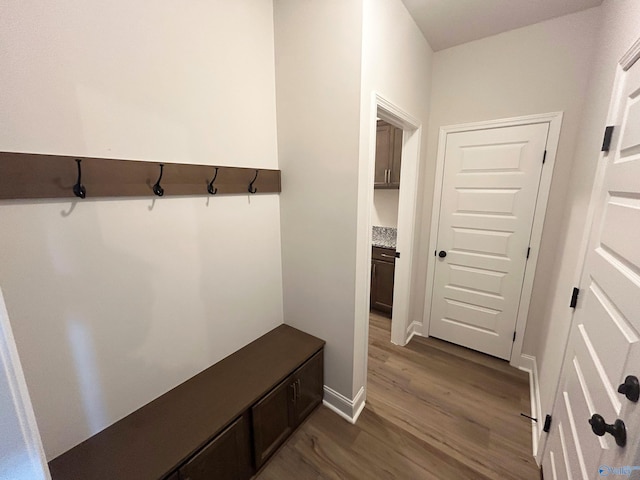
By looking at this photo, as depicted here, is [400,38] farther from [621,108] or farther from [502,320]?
[502,320]

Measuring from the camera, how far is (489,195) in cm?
219

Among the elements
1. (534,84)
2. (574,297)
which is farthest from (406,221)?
(534,84)

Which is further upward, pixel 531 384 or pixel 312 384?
pixel 312 384

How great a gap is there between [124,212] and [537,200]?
276cm

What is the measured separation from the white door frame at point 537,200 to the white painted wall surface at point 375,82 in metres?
0.57

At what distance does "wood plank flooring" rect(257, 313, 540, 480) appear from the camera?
57.5 inches

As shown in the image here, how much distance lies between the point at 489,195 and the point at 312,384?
210cm

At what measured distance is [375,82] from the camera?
4.92ft

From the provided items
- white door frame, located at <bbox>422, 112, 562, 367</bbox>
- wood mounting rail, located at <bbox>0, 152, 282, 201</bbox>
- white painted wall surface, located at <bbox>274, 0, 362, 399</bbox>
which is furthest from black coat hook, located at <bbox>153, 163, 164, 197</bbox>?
white door frame, located at <bbox>422, 112, 562, 367</bbox>

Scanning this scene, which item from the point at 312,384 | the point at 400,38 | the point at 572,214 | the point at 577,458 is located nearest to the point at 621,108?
the point at 572,214

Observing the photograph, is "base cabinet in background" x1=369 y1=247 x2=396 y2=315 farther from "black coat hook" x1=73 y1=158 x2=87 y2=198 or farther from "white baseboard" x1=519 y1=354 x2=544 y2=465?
"black coat hook" x1=73 y1=158 x2=87 y2=198

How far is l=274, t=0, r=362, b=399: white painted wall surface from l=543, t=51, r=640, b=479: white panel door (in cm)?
106

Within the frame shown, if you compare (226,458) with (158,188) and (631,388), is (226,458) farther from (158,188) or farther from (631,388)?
(631,388)

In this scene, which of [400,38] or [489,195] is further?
[489,195]
